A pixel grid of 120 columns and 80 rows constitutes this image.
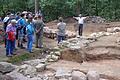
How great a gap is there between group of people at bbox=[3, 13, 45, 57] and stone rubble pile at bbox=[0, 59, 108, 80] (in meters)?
1.19

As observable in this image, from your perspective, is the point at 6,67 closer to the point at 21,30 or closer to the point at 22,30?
the point at 21,30

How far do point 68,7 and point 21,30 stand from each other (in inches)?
529

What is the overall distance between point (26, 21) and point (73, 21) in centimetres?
1304

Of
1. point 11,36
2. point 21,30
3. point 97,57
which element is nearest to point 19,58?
point 11,36

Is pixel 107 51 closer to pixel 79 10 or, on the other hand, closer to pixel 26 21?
pixel 26 21

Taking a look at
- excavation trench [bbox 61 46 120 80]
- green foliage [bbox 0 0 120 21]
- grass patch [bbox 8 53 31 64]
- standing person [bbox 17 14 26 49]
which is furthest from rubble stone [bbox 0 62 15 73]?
green foliage [bbox 0 0 120 21]

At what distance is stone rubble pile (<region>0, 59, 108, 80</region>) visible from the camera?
9.97 meters

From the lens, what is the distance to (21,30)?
13.6 m

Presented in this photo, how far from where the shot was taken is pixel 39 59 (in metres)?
12.8

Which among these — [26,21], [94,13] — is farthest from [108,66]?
[94,13]

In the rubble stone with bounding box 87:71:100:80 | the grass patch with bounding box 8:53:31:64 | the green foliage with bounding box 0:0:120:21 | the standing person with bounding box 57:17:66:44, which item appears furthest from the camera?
the green foliage with bounding box 0:0:120:21

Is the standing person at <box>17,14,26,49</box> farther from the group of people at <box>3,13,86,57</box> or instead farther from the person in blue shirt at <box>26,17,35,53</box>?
the person in blue shirt at <box>26,17,35,53</box>

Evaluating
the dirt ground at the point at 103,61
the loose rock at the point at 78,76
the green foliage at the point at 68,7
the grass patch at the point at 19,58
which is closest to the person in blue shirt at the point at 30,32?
the grass patch at the point at 19,58

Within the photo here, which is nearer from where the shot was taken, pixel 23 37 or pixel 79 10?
pixel 23 37
